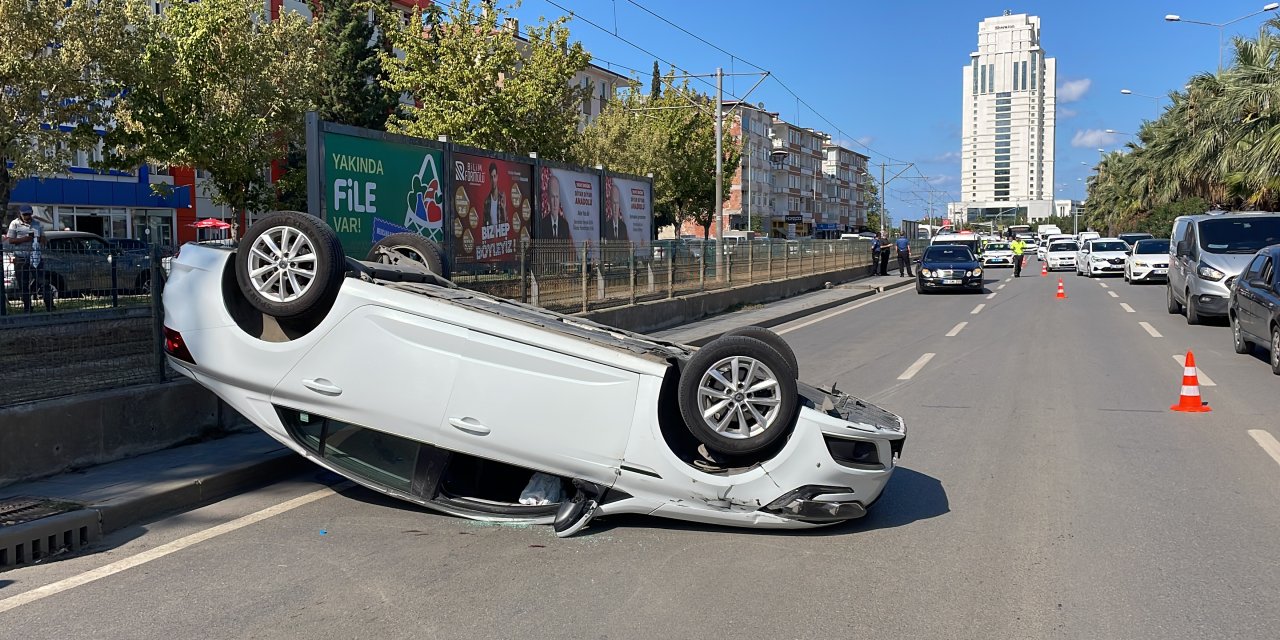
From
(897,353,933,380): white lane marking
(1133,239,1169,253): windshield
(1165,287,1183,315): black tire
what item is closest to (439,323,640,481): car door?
(897,353,933,380): white lane marking

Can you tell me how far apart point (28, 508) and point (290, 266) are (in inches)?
76.8

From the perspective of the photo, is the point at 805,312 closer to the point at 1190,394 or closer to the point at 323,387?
the point at 1190,394

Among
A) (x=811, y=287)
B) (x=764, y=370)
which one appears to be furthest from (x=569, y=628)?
(x=811, y=287)

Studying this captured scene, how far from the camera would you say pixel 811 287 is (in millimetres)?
30609

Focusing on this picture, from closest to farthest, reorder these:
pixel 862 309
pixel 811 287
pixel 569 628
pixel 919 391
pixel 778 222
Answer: pixel 569 628
pixel 919 391
pixel 862 309
pixel 811 287
pixel 778 222

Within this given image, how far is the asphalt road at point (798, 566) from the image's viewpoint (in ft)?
13.9

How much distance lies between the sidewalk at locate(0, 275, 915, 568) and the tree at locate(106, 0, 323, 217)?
2009cm

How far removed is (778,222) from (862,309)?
86.6 meters

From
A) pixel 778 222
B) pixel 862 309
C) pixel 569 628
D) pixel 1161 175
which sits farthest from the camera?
pixel 778 222

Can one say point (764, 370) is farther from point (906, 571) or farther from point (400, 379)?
point (400, 379)

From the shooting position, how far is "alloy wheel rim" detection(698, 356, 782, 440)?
17.3ft

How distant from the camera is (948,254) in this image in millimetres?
29281

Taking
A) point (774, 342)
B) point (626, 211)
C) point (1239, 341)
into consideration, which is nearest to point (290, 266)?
point (774, 342)

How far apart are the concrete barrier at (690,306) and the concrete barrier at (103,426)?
26.8ft
